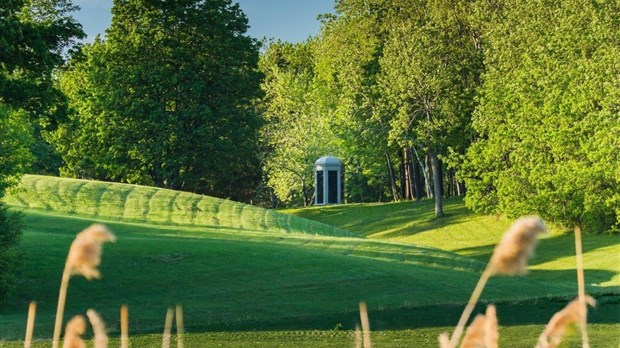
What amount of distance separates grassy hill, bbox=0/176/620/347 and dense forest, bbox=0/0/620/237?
8127 millimetres

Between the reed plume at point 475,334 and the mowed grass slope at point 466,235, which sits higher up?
the reed plume at point 475,334

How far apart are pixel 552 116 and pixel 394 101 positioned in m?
13.8

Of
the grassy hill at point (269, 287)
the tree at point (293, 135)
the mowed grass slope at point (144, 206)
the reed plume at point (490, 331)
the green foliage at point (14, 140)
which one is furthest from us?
the tree at point (293, 135)

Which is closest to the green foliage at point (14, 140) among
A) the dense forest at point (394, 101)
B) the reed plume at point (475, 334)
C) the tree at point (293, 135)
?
the dense forest at point (394, 101)

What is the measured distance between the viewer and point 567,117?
161 ft

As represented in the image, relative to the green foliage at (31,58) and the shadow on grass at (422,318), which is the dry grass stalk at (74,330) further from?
the green foliage at (31,58)

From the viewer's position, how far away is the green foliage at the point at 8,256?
961 inches

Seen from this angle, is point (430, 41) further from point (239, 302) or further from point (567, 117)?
point (239, 302)

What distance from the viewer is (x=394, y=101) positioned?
6200cm

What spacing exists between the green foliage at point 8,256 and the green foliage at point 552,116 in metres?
28.1

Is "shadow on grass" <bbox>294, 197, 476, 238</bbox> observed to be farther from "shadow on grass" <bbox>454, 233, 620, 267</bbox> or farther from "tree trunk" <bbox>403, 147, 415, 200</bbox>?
"shadow on grass" <bbox>454, 233, 620, 267</bbox>

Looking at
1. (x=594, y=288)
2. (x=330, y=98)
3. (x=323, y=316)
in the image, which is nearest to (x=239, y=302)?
(x=323, y=316)

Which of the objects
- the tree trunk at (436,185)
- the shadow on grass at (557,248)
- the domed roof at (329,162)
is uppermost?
the domed roof at (329,162)

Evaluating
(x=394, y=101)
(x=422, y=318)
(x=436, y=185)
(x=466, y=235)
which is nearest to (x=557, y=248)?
(x=466, y=235)
